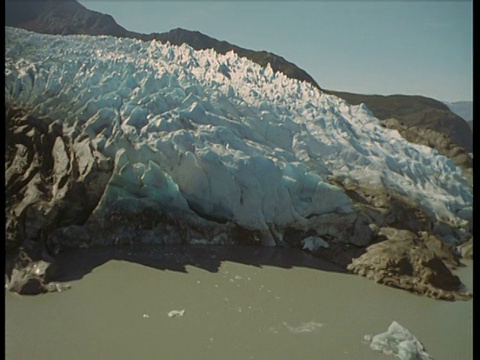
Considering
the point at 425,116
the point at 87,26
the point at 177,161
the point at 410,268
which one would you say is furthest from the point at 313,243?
the point at 425,116

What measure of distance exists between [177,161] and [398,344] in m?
3.61

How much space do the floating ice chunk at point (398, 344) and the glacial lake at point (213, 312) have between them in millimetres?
86

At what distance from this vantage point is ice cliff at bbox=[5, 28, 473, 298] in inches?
226

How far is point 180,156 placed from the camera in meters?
6.28

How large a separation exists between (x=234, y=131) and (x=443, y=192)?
13.7ft

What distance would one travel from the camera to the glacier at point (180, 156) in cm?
582

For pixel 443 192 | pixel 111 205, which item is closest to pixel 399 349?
pixel 111 205

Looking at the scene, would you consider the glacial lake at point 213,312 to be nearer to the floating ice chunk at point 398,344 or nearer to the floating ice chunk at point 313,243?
the floating ice chunk at point 398,344

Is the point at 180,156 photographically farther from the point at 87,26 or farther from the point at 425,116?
the point at 425,116

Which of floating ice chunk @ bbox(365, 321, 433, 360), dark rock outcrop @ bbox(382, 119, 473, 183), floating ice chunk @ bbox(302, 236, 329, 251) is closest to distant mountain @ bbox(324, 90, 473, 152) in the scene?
dark rock outcrop @ bbox(382, 119, 473, 183)

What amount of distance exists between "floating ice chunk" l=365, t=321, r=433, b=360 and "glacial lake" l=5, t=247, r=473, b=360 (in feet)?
0.28

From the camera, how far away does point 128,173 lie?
5906 mm

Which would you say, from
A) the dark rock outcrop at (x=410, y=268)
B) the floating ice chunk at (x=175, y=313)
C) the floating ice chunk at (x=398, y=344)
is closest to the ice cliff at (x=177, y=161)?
the dark rock outcrop at (x=410, y=268)
